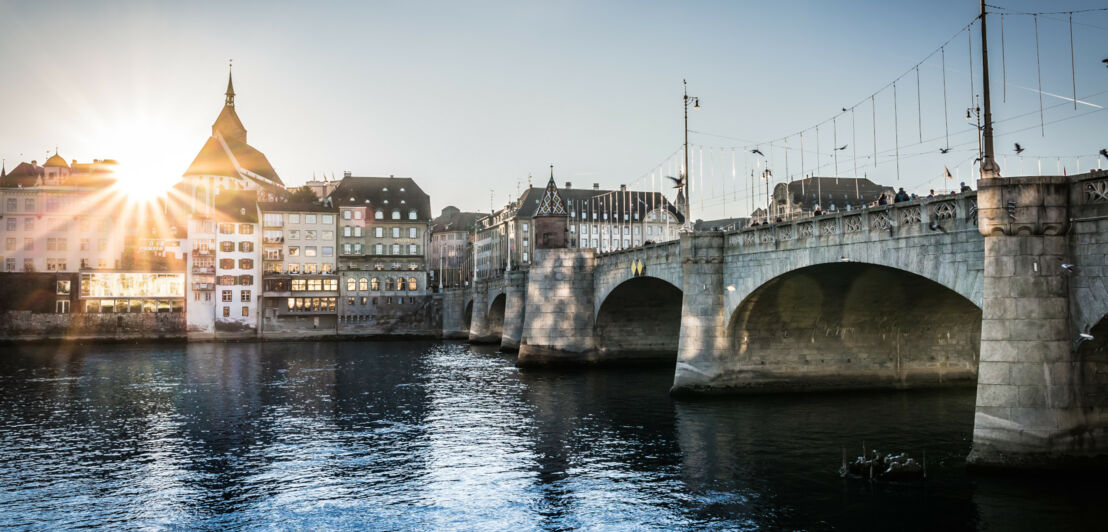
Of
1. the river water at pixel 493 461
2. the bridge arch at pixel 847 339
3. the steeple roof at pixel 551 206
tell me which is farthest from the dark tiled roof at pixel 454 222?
the bridge arch at pixel 847 339

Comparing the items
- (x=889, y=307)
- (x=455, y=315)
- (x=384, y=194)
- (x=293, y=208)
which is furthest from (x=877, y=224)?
(x=384, y=194)

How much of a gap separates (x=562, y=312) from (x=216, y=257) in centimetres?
7088

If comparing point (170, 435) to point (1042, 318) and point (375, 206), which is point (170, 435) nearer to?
point (1042, 318)

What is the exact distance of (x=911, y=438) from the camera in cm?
2989

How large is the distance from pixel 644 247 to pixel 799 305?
47.1 feet

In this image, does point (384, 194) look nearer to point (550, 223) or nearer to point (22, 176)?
point (22, 176)

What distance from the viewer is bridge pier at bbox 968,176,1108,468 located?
21.0 meters

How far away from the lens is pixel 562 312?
6353 centimetres

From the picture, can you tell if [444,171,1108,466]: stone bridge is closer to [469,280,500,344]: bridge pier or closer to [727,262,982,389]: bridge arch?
[727,262,982,389]: bridge arch

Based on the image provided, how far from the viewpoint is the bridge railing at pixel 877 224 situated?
2550cm

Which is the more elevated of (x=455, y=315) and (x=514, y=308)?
(x=514, y=308)

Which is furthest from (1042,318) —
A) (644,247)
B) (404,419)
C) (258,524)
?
(644,247)

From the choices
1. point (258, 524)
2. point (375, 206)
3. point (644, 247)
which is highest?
point (375, 206)

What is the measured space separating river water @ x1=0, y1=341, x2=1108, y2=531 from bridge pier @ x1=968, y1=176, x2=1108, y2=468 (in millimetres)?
1097
